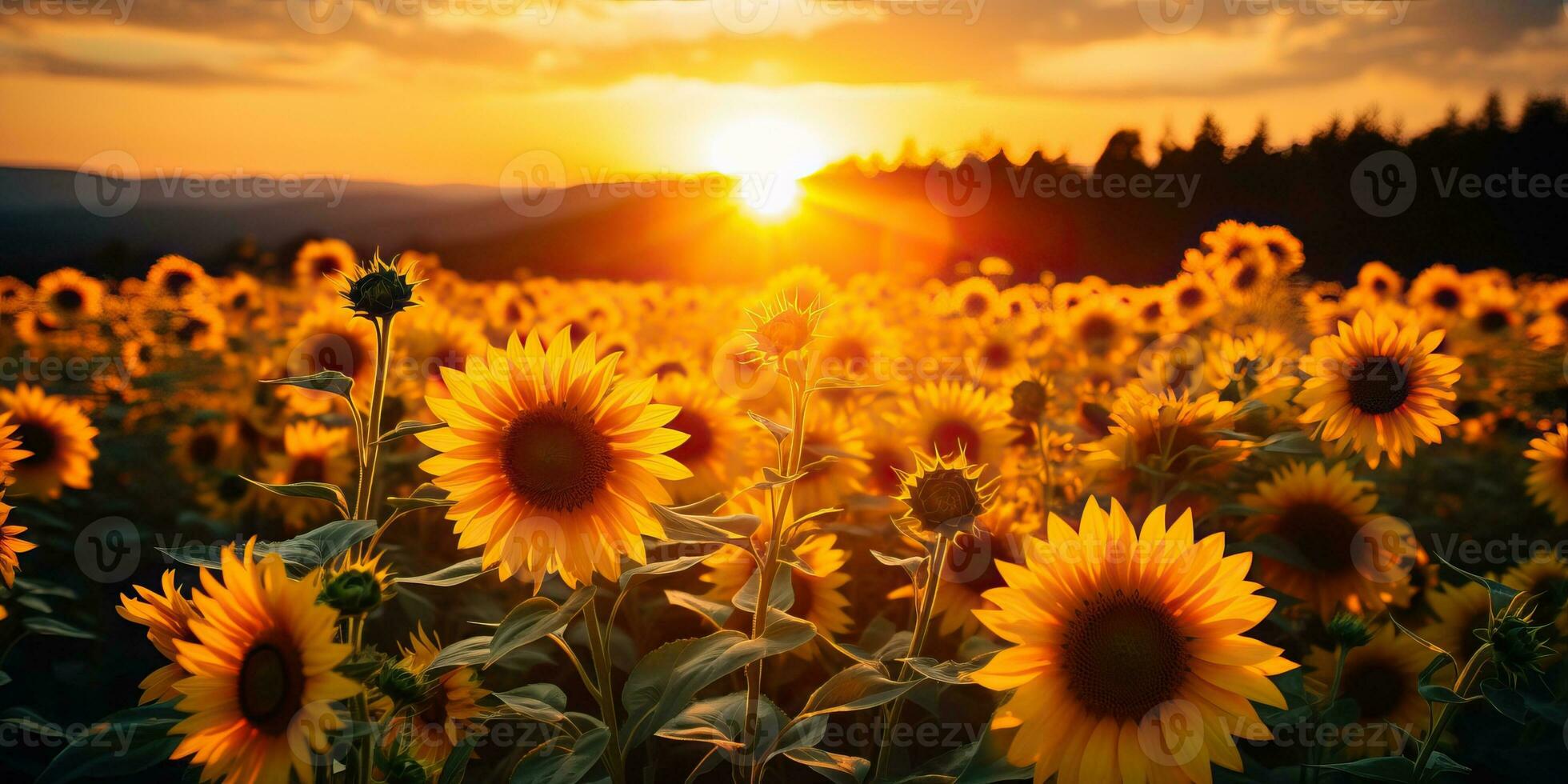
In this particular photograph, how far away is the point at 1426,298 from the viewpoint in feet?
28.3

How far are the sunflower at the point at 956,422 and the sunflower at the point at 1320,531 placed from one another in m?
0.97

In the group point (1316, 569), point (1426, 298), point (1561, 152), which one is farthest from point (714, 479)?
point (1561, 152)

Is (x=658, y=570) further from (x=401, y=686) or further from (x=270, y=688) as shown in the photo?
(x=270, y=688)

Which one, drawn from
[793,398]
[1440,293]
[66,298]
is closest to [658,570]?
[793,398]

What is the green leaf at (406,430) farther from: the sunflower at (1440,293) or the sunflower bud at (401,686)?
the sunflower at (1440,293)

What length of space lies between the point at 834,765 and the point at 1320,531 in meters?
2.00

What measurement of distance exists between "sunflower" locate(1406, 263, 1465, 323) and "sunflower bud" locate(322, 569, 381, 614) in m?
9.43

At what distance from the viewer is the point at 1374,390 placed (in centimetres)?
269

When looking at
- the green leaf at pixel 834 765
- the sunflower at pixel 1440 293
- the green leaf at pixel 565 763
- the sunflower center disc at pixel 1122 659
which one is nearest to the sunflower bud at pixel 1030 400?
the sunflower center disc at pixel 1122 659

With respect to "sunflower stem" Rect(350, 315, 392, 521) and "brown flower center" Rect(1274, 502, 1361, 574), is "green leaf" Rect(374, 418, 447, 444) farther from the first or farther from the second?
"brown flower center" Rect(1274, 502, 1361, 574)

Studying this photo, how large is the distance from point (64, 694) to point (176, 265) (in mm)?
6315

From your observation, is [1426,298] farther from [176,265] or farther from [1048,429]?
[176,265]

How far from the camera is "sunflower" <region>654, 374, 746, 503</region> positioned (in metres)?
3.74

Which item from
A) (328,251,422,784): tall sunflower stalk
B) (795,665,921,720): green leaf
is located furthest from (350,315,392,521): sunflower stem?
(795,665,921,720): green leaf
